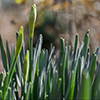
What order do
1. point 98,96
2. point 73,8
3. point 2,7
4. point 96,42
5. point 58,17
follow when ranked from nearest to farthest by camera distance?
point 98,96
point 96,42
point 73,8
point 58,17
point 2,7

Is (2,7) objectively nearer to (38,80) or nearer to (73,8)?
(73,8)

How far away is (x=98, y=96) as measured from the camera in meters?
0.25

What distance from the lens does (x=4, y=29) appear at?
320 cm

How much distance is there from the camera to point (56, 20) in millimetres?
2736

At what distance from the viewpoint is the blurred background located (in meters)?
2.26

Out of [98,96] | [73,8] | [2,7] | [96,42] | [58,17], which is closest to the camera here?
[98,96]

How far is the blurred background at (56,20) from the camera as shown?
7.42ft

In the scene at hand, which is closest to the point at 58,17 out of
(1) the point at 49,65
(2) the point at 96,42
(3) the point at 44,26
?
(3) the point at 44,26

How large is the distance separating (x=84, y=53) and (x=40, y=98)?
0.14 m

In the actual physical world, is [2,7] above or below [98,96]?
above

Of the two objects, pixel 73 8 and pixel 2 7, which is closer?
pixel 73 8

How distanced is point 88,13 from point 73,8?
23 centimetres

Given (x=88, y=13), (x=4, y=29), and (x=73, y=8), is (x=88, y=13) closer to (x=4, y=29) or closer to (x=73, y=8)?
(x=73, y=8)

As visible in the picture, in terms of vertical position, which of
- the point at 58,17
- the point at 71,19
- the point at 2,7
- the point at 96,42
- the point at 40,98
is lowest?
the point at 40,98
